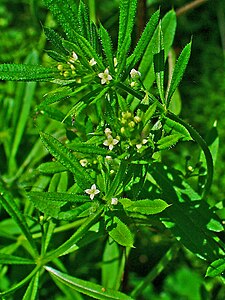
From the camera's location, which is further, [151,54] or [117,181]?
[151,54]

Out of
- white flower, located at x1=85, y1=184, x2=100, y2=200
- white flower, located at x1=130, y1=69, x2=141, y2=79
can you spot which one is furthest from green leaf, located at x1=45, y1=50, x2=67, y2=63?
white flower, located at x1=85, y1=184, x2=100, y2=200

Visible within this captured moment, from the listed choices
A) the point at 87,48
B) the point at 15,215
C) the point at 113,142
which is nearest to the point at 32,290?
the point at 15,215

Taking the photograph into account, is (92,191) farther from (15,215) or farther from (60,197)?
(15,215)

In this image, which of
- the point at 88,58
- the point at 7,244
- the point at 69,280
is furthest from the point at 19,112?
the point at 88,58

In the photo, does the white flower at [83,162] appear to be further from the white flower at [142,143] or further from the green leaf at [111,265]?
the green leaf at [111,265]

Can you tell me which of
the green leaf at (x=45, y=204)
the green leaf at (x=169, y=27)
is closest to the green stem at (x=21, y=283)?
the green leaf at (x=45, y=204)
